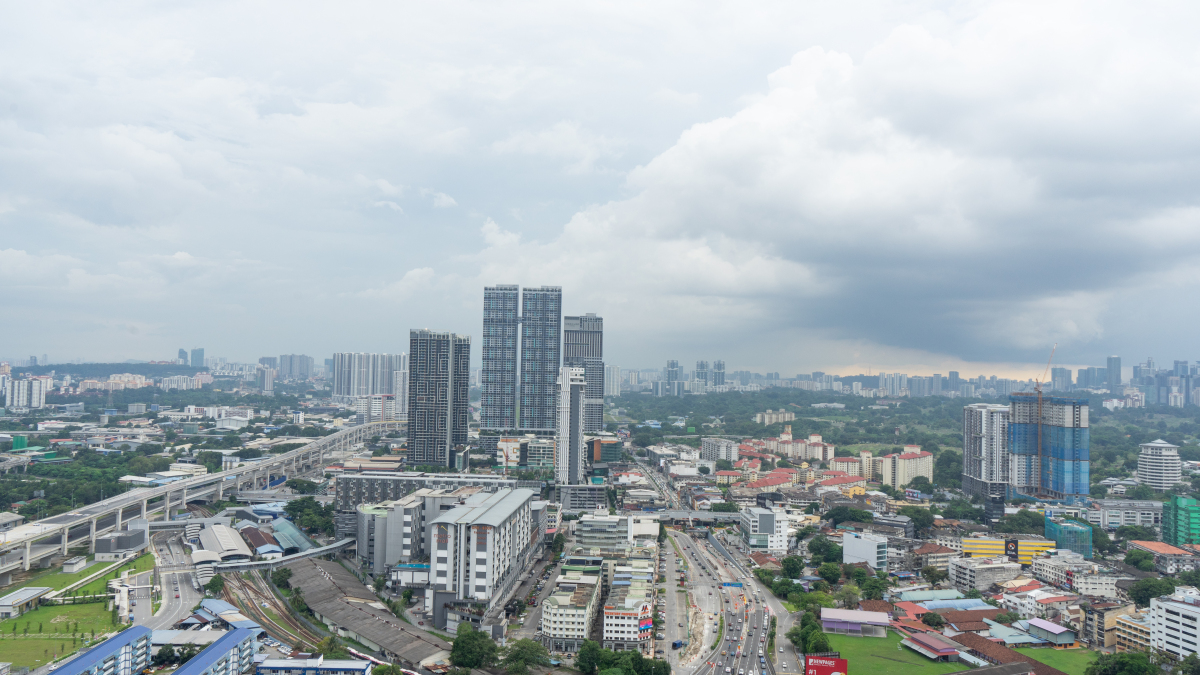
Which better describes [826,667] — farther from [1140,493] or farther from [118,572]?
[1140,493]

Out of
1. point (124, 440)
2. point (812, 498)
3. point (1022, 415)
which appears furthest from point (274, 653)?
point (124, 440)

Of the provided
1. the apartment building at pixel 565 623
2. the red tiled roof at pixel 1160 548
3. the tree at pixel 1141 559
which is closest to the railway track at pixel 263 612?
the apartment building at pixel 565 623

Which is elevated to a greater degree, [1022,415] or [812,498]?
[1022,415]

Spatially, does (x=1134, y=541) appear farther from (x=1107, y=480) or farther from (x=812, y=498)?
(x=1107, y=480)

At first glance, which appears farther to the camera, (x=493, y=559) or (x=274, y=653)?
(x=493, y=559)

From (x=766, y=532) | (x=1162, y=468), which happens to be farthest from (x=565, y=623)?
(x=1162, y=468)

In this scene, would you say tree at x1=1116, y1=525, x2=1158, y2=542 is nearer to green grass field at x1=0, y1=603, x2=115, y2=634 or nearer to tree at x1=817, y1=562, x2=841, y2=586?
tree at x1=817, y1=562, x2=841, y2=586

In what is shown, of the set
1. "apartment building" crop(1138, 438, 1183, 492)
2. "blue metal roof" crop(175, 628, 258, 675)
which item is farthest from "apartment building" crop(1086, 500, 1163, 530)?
"blue metal roof" crop(175, 628, 258, 675)
